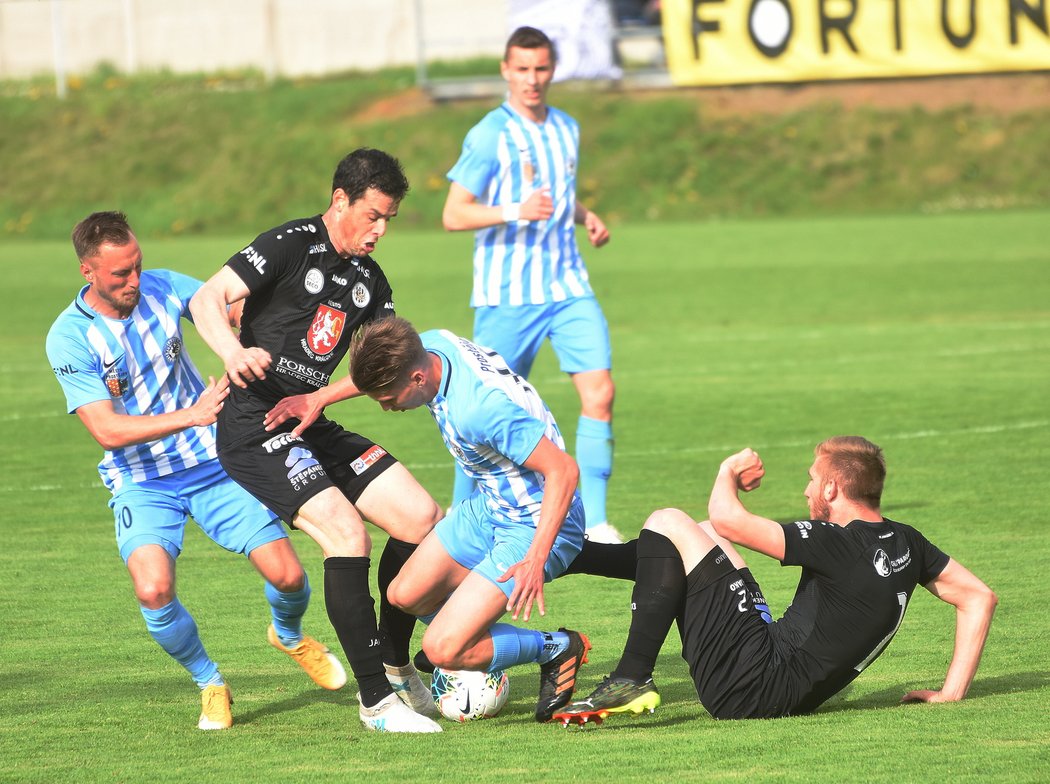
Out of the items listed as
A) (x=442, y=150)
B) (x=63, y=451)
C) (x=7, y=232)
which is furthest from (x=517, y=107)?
(x=7, y=232)

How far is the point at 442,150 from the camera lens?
1284 inches

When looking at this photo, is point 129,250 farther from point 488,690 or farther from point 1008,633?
point 1008,633

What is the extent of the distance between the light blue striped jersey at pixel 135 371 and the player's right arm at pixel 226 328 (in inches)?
9.4

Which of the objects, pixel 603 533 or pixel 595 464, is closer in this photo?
pixel 603 533

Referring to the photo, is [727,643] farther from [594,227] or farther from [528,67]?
[528,67]

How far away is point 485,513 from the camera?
18.4 feet

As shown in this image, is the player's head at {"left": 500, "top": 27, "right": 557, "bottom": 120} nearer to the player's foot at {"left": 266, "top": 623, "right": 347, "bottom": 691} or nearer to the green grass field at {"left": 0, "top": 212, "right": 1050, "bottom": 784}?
the green grass field at {"left": 0, "top": 212, "right": 1050, "bottom": 784}

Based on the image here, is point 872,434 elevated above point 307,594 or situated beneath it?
situated beneath

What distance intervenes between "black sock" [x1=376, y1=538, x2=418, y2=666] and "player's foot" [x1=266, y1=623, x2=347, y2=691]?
25cm

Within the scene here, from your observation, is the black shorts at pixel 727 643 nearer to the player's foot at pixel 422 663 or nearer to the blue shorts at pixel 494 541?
the blue shorts at pixel 494 541

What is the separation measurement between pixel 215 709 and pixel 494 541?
3.73ft

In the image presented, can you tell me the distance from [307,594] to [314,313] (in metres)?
1.11

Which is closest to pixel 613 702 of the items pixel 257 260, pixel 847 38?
pixel 257 260

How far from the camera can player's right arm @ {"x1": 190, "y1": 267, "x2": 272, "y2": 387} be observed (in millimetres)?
5582
